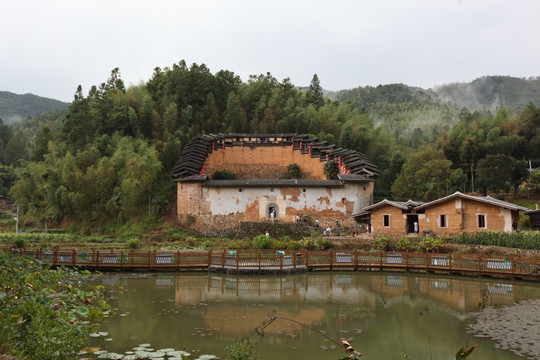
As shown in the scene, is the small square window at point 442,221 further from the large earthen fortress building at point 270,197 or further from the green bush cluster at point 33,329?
the green bush cluster at point 33,329

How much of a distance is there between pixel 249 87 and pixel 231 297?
118ft

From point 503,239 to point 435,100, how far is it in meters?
122

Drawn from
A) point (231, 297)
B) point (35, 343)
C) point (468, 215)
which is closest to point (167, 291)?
point (231, 297)

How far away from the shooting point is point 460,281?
1816 centimetres

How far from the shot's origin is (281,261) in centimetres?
1930

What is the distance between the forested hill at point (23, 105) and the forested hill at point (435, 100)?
86.1 meters

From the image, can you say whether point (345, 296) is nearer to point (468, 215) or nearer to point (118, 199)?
point (468, 215)

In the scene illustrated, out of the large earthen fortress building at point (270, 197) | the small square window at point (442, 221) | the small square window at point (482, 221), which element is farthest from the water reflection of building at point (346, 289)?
the large earthen fortress building at point (270, 197)

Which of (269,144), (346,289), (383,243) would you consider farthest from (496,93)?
(346,289)

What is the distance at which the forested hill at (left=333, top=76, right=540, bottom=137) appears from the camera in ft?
336

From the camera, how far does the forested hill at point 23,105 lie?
133500mm

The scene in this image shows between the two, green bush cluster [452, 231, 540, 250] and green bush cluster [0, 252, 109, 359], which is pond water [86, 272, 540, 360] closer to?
green bush cluster [0, 252, 109, 359]

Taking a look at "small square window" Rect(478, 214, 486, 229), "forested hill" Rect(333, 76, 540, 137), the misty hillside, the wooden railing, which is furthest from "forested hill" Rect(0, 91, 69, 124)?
"small square window" Rect(478, 214, 486, 229)

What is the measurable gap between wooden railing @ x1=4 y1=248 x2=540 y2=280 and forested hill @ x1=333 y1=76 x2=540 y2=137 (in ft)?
222
